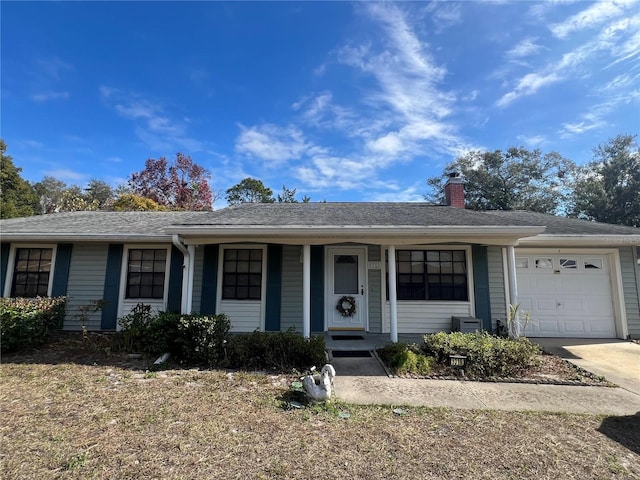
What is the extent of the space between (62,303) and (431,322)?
348 inches

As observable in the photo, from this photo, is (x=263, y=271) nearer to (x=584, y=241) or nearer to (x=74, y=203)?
(x=584, y=241)

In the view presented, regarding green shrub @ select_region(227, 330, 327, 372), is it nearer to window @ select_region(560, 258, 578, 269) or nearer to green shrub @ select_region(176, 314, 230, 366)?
green shrub @ select_region(176, 314, 230, 366)

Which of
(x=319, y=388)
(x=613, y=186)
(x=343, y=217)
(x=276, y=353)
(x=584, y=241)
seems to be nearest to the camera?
(x=319, y=388)

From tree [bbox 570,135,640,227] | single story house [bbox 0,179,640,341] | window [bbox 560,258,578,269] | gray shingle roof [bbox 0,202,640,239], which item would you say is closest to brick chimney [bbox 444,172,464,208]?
gray shingle roof [bbox 0,202,640,239]

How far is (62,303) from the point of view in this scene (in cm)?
731

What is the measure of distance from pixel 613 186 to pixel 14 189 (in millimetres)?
46510

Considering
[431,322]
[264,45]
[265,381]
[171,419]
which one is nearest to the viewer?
[171,419]

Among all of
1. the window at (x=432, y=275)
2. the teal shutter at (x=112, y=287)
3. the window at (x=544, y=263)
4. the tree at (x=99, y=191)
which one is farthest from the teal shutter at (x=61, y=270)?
the tree at (x=99, y=191)

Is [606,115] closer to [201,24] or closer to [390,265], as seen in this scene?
[390,265]

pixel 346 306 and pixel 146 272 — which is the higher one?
pixel 146 272

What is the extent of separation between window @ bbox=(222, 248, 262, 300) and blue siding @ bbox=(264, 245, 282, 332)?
10.2 inches

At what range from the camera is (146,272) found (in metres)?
8.31

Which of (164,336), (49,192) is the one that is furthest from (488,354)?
(49,192)

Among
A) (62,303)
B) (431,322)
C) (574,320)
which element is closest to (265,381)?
(431,322)
